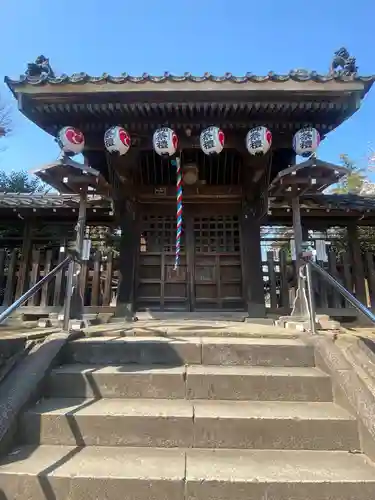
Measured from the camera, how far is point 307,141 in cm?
576

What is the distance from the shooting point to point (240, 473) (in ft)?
7.75

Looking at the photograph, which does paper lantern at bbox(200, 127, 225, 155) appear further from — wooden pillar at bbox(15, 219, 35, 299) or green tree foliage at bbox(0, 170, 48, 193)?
green tree foliage at bbox(0, 170, 48, 193)

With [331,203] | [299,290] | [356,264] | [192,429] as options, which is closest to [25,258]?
[299,290]

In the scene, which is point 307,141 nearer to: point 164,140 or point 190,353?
point 164,140

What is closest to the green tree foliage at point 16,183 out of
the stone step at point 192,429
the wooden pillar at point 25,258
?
the wooden pillar at point 25,258

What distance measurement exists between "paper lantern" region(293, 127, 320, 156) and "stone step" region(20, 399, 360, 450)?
4581mm

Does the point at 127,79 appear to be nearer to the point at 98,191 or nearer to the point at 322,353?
the point at 98,191

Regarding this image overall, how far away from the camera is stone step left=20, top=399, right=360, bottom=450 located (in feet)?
9.10


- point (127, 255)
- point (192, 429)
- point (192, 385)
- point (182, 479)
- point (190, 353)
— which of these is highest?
point (127, 255)

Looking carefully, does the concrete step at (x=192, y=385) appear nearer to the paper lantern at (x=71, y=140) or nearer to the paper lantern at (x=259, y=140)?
the paper lantern at (x=259, y=140)

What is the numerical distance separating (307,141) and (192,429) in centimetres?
527

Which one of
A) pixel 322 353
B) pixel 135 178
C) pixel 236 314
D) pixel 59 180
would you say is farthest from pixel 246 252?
pixel 59 180

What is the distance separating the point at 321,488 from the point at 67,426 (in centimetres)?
220

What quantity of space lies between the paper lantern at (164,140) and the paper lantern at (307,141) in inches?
94.9
